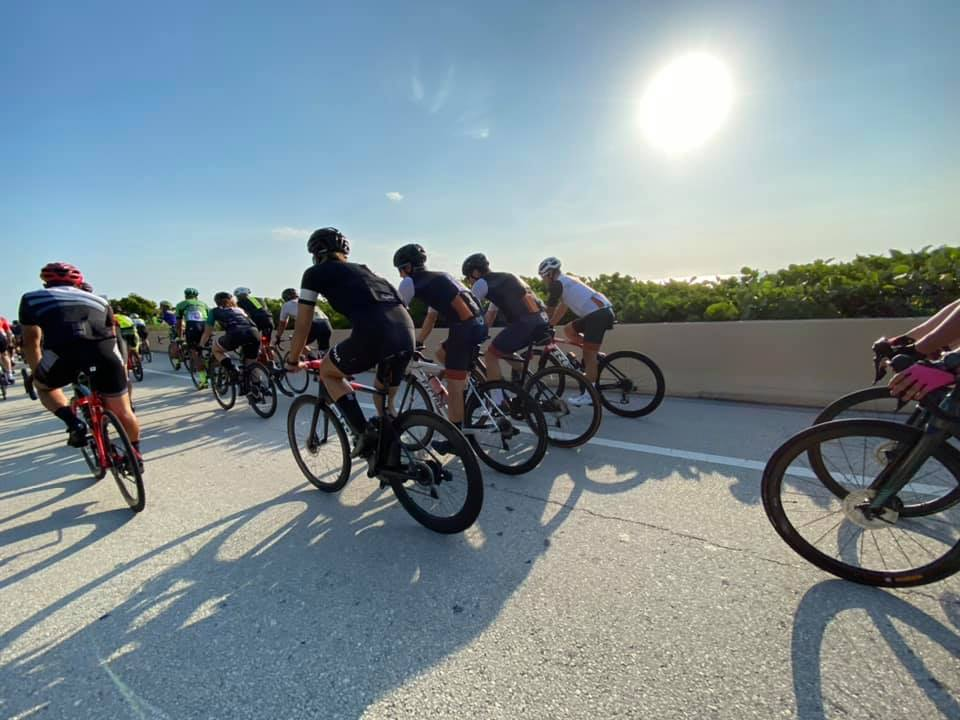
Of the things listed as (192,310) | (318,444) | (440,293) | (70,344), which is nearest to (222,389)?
(192,310)

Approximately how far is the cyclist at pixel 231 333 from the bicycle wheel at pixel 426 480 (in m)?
4.41

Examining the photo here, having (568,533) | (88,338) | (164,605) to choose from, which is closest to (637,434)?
(568,533)

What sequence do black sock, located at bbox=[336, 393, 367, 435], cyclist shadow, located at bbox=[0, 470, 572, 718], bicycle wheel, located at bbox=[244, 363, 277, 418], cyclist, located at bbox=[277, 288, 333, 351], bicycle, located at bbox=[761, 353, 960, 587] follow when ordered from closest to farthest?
cyclist shadow, located at bbox=[0, 470, 572, 718], bicycle, located at bbox=[761, 353, 960, 587], black sock, located at bbox=[336, 393, 367, 435], bicycle wheel, located at bbox=[244, 363, 277, 418], cyclist, located at bbox=[277, 288, 333, 351]

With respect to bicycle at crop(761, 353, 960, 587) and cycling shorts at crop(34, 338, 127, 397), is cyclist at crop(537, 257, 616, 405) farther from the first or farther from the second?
cycling shorts at crop(34, 338, 127, 397)

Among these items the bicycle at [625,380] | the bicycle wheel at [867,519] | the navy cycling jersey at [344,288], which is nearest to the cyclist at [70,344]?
the navy cycling jersey at [344,288]

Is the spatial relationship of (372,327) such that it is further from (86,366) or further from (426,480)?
(86,366)

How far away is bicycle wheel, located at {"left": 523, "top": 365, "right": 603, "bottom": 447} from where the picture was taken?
3.92m

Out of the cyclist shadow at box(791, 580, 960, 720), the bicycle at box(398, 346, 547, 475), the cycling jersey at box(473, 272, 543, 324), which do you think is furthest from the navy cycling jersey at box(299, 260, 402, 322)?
the cyclist shadow at box(791, 580, 960, 720)

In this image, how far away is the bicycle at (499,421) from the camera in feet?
11.5

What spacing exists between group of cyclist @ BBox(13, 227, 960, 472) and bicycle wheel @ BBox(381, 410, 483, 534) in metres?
0.20

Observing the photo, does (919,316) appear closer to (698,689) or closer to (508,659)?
(698,689)

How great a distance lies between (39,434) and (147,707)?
6.41 m

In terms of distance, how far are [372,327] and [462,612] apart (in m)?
1.74

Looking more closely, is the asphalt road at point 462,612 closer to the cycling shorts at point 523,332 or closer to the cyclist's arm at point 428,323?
the cyclist's arm at point 428,323
